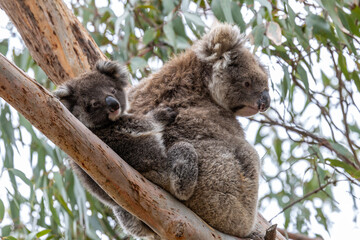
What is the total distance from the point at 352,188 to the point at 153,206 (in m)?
2.66

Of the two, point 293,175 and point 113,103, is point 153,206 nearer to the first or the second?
point 113,103

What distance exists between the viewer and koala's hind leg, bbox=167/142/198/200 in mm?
2299

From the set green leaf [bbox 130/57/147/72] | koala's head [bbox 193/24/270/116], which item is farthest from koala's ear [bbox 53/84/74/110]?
green leaf [bbox 130/57/147/72]

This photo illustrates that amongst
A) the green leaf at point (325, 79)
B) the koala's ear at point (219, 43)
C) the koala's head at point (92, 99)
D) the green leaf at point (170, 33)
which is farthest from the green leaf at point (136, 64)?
the green leaf at point (325, 79)

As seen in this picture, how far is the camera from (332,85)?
211 inches

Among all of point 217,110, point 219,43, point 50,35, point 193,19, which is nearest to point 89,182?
point 217,110

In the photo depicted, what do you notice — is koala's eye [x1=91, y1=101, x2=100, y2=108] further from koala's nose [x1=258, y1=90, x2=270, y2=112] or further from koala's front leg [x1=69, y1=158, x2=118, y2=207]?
koala's nose [x1=258, y1=90, x2=270, y2=112]

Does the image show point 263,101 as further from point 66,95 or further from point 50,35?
point 50,35

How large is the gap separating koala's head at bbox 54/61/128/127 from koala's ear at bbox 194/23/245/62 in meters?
0.64

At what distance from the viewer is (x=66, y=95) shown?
7.63ft

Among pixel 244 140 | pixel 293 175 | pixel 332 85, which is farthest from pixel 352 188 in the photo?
pixel 244 140

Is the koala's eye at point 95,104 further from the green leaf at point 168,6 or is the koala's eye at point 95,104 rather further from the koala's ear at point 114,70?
the green leaf at point 168,6

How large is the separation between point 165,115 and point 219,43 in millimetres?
648

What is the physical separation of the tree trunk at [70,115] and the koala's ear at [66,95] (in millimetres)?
403
